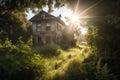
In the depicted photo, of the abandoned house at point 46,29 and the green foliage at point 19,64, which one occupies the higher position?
the abandoned house at point 46,29

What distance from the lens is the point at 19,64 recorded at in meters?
7.69

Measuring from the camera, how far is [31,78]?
812 cm

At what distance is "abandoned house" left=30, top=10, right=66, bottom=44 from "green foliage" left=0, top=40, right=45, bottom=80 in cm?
2457

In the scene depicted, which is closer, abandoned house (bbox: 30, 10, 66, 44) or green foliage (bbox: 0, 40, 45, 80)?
green foliage (bbox: 0, 40, 45, 80)

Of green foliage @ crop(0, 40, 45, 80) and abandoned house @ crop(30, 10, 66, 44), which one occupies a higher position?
abandoned house @ crop(30, 10, 66, 44)

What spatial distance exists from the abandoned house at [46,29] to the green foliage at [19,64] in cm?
2457

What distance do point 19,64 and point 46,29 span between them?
2696 cm

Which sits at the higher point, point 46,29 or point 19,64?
point 46,29

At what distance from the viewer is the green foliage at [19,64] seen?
24.7 feet

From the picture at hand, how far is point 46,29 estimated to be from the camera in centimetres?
3447

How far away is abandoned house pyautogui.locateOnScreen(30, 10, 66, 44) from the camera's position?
111ft

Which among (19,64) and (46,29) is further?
(46,29)

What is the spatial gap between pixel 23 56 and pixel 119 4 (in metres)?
4.63

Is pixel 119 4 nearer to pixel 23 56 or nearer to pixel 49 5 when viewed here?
pixel 23 56
